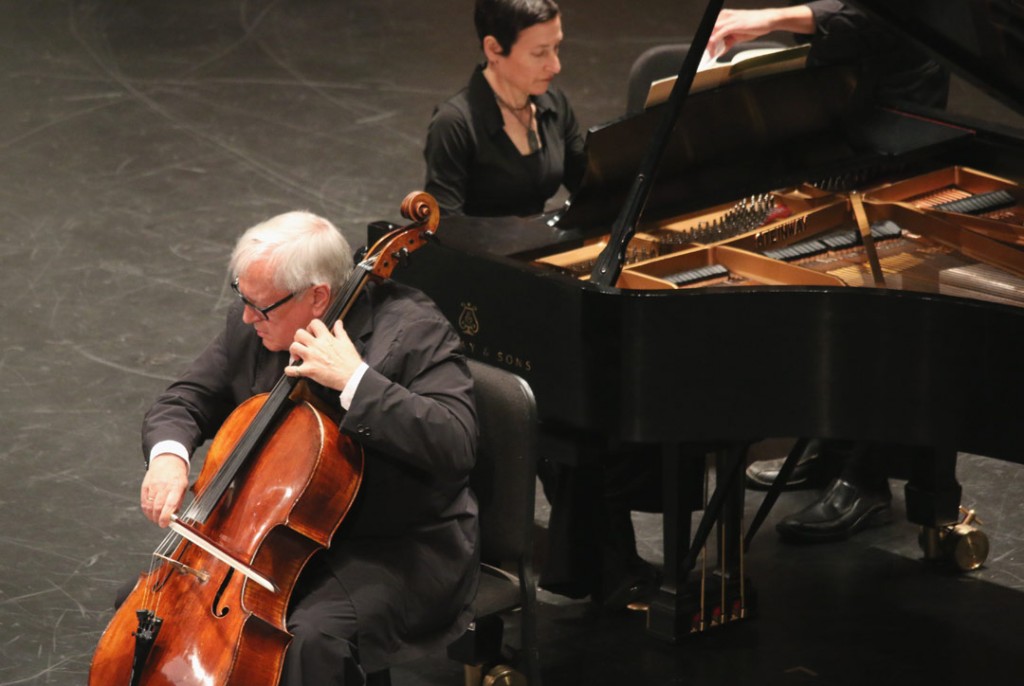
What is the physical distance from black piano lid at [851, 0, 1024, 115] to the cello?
145 cm

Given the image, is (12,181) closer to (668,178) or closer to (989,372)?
(668,178)

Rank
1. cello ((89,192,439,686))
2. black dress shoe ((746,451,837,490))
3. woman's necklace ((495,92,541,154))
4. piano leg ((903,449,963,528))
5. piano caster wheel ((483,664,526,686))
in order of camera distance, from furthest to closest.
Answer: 1. black dress shoe ((746,451,837,490))
2. woman's necklace ((495,92,541,154))
3. piano leg ((903,449,963,528))
4. piano caster wheel ((483,664,526,686))
5. cello ((89,192,439,686))

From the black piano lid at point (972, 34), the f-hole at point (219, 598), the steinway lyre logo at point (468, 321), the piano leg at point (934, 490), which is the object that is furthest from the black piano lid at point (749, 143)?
the f-hole at point (219, 598)

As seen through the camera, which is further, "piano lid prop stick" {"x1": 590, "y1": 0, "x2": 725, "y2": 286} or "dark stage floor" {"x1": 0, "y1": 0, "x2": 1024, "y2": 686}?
"dark stage floor" {"x1": 0, "y1": 0, "x2": 1024, "y2": 686}

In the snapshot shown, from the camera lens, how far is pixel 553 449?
3.89 metres

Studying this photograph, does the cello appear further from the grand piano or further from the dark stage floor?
the dark stage floor

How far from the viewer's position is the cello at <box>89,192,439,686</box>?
3.16 meters

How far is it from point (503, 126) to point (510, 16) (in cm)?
31

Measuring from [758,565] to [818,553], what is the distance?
20 cm

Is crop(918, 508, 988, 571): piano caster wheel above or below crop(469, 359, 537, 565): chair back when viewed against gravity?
below

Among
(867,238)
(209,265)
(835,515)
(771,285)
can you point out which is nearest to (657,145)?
(771,285)

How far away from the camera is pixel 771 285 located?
385 cm

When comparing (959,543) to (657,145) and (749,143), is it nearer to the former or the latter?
(749,143)

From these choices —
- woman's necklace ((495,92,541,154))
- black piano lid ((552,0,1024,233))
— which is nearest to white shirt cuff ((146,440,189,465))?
black piano lid ((552,0,1024,233))
